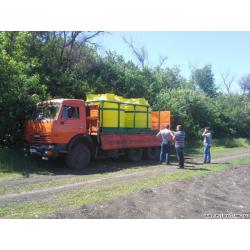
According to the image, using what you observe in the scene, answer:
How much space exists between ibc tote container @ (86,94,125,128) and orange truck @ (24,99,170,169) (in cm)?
12

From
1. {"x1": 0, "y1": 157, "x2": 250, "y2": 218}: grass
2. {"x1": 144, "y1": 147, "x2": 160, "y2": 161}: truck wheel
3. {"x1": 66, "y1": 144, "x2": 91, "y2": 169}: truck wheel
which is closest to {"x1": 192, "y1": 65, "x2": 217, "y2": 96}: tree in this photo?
{"x1": 144, "y1": 147, "x2": 160, "y2": 161}: truck wheel

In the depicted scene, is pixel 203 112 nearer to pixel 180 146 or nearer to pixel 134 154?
pixel 134 154

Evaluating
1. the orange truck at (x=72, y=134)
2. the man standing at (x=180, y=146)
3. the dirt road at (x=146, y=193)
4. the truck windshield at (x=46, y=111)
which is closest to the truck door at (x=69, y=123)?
the orange truck at (x=72, y=134)

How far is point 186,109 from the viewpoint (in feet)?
102

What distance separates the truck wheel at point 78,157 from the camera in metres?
14.6

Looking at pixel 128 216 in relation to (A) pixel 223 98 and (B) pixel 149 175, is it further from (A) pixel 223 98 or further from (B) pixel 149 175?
(A) pixel 223 98

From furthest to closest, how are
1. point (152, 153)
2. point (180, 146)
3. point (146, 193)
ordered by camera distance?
point (152, 153) → point (180, 146) → point (146, 193)

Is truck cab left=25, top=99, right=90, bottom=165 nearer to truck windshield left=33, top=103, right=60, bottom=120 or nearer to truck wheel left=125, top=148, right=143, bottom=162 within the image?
truck windshield left=33, top=103, right=60, bottom=120

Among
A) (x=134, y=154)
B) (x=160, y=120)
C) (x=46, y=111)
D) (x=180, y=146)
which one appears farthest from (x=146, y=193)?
(x=160, y=120)

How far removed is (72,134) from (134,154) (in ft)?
14.2

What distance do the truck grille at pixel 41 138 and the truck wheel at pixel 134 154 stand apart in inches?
183

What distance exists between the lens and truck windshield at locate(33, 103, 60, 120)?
14498 millimetres

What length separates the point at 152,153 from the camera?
1911 cm

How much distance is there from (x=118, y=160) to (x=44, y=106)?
16.5 feet
